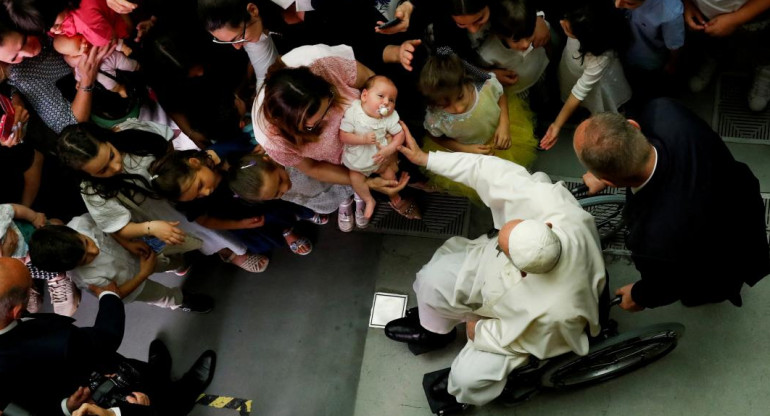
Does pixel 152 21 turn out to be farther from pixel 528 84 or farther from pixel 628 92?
pixel 628 92

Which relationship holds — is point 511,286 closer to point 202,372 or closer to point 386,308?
point 386,308

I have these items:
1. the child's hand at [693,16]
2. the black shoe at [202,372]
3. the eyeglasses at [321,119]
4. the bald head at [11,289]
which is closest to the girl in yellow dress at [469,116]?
the eyeglasses at [321,119]

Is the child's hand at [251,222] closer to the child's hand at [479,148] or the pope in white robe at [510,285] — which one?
the pope in white robe at [510,285]

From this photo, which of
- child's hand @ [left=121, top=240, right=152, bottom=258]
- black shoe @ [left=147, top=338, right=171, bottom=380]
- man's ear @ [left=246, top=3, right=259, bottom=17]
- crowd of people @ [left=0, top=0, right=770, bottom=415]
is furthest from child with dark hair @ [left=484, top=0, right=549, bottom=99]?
black shoe @ [left=147, top=338, right=171, bottom=380]

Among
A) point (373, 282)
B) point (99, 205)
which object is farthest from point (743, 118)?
point (99, 205)

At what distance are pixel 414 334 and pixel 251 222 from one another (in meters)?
1.07

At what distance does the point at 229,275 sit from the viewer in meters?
3.77

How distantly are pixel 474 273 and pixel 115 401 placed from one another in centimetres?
174

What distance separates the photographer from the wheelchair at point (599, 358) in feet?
8.54

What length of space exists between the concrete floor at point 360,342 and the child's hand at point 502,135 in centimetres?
68

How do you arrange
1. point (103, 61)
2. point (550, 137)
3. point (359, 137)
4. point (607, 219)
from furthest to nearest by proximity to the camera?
point (550, 137) → point (607, 219) → point (103, 61) → point (359, 137)

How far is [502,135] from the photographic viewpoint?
2.96 meters

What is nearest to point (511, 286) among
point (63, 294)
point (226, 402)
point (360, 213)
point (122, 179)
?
point (360, 213)

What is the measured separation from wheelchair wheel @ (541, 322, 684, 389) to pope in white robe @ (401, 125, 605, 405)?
264 millimetres
